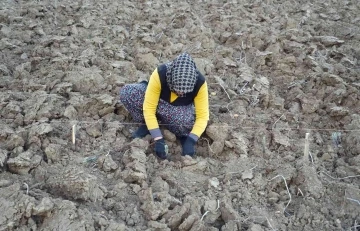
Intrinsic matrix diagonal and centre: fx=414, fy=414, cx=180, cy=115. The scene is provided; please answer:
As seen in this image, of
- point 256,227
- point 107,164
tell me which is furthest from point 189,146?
point 256,227

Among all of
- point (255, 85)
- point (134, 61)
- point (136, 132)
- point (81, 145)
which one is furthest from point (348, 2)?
point (81, 145)

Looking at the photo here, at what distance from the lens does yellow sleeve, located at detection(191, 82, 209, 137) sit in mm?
3078

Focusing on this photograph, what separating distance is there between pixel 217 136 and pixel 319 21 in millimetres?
2500

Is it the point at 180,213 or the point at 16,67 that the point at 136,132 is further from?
the point at 16,67

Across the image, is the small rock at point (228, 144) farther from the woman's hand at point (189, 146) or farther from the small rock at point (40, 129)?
the small rock at point (40, 129)

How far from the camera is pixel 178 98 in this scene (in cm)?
310

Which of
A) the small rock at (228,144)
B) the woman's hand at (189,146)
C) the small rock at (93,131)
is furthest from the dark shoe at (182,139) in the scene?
the small rock at (93,131)

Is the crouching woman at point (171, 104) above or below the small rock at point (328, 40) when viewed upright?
above

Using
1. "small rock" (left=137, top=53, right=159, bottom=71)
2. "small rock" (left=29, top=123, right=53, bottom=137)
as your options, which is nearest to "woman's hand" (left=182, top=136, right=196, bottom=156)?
"small rock" (left=29, top=123, right=53, bottom=137)

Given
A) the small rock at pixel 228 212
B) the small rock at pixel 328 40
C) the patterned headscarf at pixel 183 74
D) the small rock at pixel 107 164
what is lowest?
the small rock at pixel 328 40

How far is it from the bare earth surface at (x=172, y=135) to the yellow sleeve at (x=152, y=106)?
10cm

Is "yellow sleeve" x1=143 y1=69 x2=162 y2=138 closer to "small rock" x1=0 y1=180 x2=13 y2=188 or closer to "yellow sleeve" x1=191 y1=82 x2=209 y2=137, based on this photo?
"yellow sleeve" x1=191 y1=82 x2=209 y2=137

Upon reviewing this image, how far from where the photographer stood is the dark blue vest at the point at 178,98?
2.92 m

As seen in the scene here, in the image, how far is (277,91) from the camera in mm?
3793
